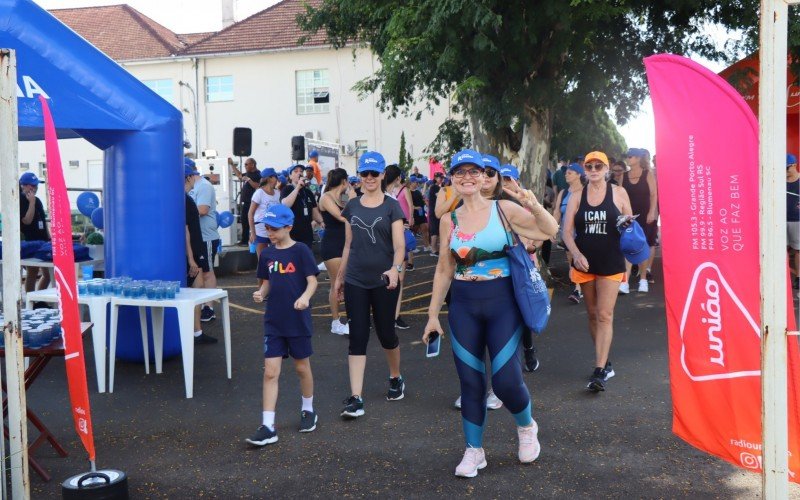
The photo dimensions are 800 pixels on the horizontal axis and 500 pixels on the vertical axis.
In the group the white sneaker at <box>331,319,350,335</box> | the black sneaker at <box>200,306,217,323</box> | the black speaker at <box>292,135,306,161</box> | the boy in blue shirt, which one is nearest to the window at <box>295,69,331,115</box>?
the black speaker at <box>292,135,306,161</box>

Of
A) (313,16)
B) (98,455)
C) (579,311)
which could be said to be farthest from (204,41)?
(98,455)

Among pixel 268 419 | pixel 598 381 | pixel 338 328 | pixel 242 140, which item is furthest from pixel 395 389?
pixel 242 140

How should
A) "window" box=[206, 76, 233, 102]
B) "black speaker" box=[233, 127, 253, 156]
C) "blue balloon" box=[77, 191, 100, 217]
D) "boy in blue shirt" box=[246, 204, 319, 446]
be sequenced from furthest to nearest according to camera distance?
"window" box=[206, 76, 233, 102] < "black speaker" box=[233, 127, 253, 156] < "blue balloon" box=[77, 191, 100, 217] < "boy in blue shirt" box=[246, 204, 319, 446]

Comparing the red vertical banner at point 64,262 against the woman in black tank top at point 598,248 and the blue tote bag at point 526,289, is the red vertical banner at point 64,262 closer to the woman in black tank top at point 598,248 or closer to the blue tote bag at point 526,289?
the blue tote bag at point 526,289

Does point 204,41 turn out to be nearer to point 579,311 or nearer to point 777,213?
point 579,311

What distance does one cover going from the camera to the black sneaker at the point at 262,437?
5.26m

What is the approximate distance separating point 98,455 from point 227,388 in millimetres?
1713

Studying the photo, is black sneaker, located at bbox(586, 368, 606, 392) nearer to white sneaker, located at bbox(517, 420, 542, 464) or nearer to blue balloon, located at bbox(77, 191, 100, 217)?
white sneaker, located at bbox(517, 420, 542, 464)

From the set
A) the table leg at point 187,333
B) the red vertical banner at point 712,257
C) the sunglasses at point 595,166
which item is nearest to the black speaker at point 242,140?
the table leg at point 187,333

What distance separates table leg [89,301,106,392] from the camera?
21.9 ft

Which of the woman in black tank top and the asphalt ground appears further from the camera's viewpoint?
the woman in black tank top

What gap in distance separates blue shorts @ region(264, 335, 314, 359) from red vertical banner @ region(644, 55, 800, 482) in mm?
2605

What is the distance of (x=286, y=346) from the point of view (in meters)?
5.54

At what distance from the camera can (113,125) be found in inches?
278
